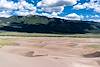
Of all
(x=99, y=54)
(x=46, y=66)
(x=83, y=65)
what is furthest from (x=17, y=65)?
(x=99, y=54)

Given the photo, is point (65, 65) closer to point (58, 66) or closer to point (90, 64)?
point (58, 66)

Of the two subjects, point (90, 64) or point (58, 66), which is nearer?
point (58, 66)

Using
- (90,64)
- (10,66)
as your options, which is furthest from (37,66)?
(90,64)

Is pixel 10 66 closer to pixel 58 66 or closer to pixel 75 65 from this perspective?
pixel 58 66

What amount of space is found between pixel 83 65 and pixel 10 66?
9.91 meters

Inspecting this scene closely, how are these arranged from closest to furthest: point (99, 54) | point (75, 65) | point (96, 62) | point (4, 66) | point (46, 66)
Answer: point (4, 66)
point (46, 66)
point (75, 65)
point (96, 62)
point (99, 54)

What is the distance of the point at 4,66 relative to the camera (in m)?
28.1

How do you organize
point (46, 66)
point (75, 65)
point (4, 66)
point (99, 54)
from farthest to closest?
1. point (99, 54)
2. point (75, 65)
3. point (46, 66)
4. point (4, 66)

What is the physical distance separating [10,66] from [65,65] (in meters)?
6.88

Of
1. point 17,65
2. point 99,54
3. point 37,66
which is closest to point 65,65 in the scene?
point 37,66

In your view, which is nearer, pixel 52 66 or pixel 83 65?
pixel 52 66

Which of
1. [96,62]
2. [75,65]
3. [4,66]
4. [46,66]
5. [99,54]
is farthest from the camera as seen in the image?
[99,54]

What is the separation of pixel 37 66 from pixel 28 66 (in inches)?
40.6

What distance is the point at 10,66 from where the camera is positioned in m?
28.4
